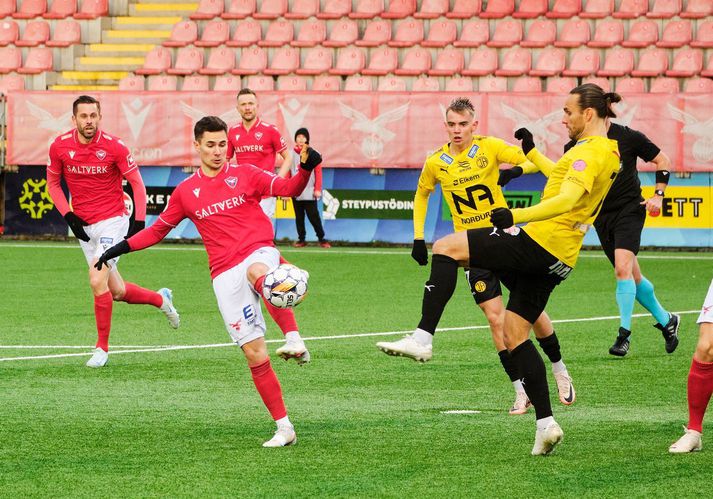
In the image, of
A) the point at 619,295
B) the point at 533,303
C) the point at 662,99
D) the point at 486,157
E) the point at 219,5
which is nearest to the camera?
the point at 533,303

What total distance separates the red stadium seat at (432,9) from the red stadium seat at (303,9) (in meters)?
2.27

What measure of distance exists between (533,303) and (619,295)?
15.4ft

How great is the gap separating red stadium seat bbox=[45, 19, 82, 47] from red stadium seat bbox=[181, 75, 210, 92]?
3.46 metres

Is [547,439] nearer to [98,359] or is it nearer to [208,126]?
[208,126]

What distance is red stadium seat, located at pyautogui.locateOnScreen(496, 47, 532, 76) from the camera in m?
25.1

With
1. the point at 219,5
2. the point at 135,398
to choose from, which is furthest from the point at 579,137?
the point at 219,5

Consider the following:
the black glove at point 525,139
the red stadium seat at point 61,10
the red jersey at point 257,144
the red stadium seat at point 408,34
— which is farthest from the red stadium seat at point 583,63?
the black glove at point 525,139

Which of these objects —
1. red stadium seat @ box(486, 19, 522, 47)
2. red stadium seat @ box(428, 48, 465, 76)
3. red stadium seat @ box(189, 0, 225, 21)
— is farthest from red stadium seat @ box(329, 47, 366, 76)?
red stadium seat @ box(189, 0, 225, 21)

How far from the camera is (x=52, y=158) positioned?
11.7m

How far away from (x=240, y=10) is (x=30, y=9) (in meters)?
5.18

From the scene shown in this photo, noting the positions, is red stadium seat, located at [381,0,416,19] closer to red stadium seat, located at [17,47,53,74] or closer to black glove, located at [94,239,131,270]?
red stadium seat, located at [17,47,53,74]

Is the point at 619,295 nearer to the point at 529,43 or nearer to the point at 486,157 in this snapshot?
the point at 486,157

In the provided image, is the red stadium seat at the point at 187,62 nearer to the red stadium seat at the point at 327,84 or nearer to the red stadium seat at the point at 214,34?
the red stadium seat at the point at 214,34

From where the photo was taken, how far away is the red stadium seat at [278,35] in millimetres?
26875
